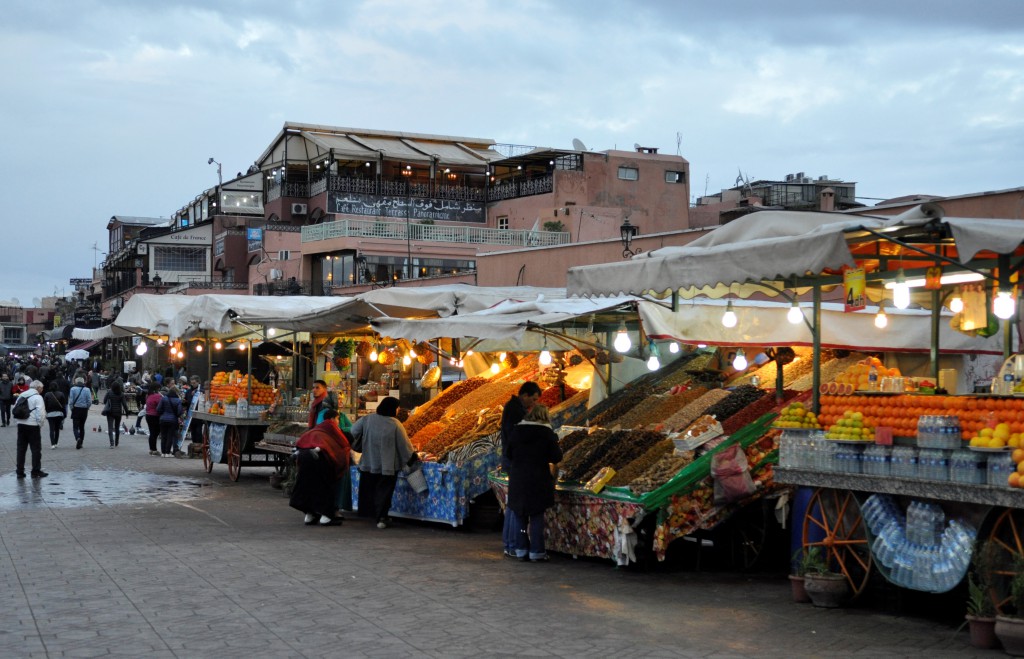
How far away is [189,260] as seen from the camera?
68.7 metres

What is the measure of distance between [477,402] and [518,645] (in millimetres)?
7794

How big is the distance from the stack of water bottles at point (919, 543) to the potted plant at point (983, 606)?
28 cm

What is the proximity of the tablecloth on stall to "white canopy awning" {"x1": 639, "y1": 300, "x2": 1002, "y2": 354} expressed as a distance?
2.78 meters

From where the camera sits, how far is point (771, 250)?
8734mm

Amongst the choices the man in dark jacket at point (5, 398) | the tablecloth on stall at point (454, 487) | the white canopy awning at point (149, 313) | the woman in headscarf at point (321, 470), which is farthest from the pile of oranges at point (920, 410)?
the man in dark jacket at point (5, 398)

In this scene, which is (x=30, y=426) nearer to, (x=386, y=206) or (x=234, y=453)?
(x=234, y=453)

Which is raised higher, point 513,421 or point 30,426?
point 513,421

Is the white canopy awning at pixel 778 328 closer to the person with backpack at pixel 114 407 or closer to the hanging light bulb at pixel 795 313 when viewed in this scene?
the hanging light bulb at pixel 795 313

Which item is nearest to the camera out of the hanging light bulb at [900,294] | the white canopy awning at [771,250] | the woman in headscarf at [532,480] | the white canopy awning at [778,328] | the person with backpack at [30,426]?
the white canopy awning at [771,250]

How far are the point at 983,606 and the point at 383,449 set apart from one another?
26.2 feet

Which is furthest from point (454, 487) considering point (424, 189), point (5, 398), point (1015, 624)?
point (424, 189)

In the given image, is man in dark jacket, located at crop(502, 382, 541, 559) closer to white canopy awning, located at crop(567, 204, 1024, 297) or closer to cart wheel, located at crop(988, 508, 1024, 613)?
white canopy awning, located at crop(567, 204, 1024, 297)

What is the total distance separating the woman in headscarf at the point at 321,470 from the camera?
14.3 metres

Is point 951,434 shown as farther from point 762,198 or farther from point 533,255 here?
point 762,198
